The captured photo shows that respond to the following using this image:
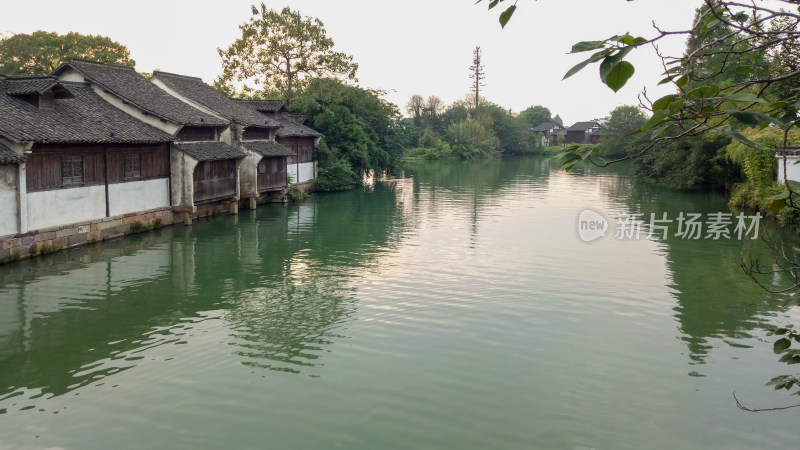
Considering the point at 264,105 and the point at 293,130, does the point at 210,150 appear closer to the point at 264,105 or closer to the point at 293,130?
the point at 264,105

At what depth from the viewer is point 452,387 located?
8445 mm

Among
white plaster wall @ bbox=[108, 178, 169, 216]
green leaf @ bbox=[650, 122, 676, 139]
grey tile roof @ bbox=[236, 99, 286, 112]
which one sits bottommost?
white plaster wall @ bbox=[108, 178, 169, 216]

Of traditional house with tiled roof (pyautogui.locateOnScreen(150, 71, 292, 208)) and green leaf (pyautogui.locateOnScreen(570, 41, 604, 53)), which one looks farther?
traditional house with tiled roof (pyautogui.locateOnScreen(150, 71, 292, 208))

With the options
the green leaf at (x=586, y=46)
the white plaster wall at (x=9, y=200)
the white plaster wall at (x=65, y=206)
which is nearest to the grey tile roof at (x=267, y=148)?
the white plaster wall at (x=65, y=206)

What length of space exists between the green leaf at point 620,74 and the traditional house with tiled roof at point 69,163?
15.0m

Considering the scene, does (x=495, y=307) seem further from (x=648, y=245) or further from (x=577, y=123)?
(x=577, y=123)

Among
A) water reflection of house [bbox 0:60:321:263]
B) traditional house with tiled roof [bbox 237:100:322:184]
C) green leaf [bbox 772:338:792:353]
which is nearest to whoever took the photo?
green leaf [bbox 772:338:792:353]

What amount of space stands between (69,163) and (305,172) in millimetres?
16538

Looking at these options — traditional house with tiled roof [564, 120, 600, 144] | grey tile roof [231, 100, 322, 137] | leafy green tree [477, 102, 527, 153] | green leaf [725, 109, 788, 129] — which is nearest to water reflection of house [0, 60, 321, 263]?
grey tile roof [231, 100, 322, 137]

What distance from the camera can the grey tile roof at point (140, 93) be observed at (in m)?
20.5

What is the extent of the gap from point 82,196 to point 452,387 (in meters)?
12.6

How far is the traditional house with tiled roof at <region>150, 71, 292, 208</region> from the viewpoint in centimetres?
2450

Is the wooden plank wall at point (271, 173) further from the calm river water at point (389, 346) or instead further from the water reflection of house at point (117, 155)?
the calm river water at point (389, 346)

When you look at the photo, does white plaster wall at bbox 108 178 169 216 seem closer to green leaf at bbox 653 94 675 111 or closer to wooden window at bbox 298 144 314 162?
wooden window at bbox 298 144 314 162
